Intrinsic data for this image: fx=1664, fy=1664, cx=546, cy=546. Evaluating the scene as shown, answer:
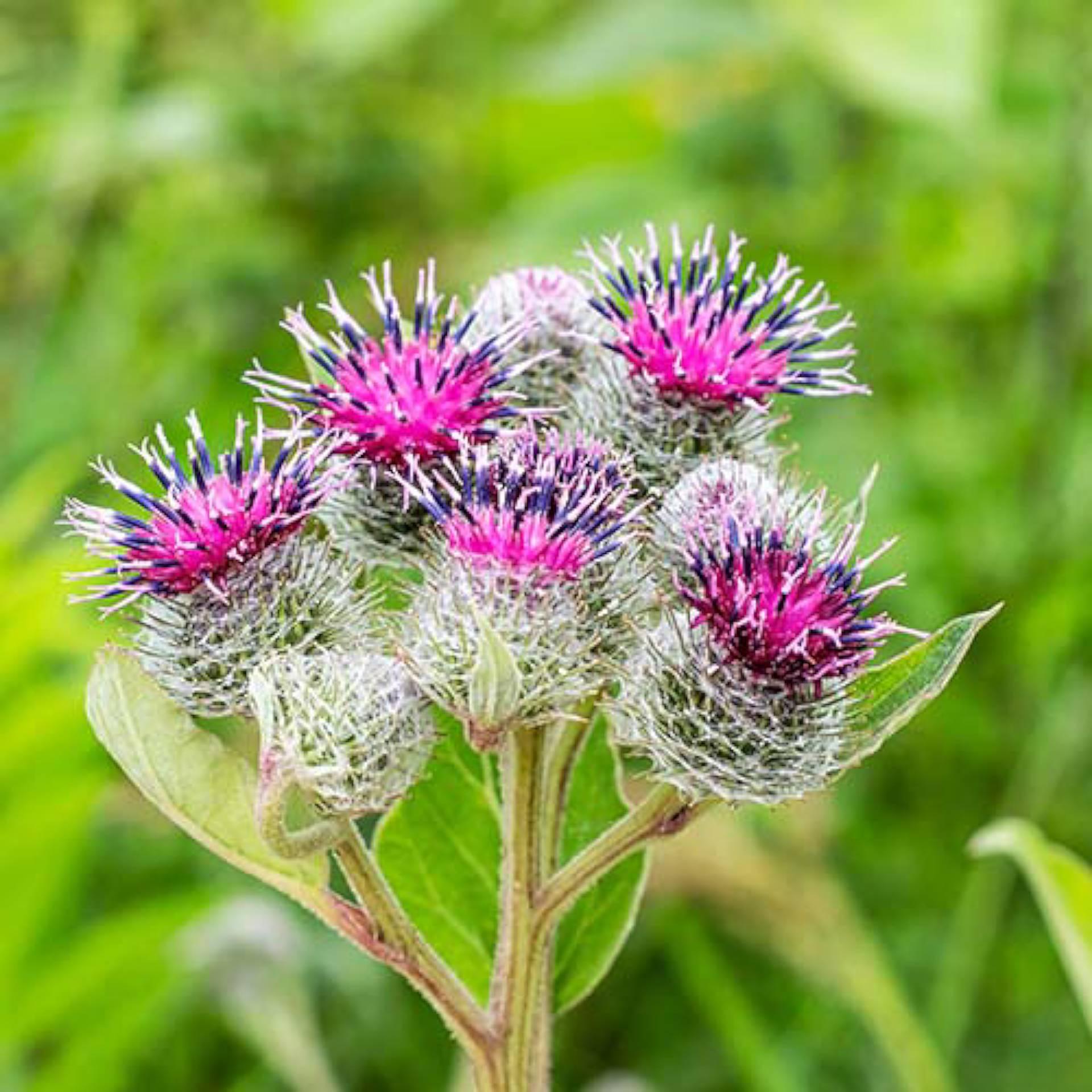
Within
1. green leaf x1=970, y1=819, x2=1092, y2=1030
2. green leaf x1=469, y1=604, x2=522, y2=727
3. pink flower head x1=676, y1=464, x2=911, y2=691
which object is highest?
green leaf x1=469, y1=604, x2=522, y2=727

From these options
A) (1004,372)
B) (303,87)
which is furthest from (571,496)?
(303,87)

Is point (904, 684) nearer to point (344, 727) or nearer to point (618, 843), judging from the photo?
point (618, 843)

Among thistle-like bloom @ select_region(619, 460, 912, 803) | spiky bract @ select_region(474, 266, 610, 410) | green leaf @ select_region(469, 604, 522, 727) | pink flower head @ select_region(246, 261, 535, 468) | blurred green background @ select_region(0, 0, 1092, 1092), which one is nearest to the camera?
green leaf @ select_region(469, 604, 522, 727)

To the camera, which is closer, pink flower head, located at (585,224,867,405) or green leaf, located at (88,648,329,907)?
green leaf, located at (88,648,329,907)

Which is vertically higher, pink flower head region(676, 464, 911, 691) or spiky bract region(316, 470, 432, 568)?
spiky bract region(316, 470, 432, 568)

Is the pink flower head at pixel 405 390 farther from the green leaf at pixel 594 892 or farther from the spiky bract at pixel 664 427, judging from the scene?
the green leaf at pixel 594 892

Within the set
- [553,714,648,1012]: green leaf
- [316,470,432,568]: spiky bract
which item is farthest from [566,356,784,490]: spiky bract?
[553,714,648,1012]: green leaf

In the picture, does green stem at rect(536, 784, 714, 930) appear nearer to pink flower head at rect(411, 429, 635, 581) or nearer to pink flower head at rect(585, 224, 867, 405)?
pink flower head at rect(411, 429, 635, 581)

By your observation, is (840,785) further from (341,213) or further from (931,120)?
(341,213)

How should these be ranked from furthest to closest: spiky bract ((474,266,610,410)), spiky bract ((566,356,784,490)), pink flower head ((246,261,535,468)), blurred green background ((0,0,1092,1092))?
blurred green background ((0,0,1092,1092))
spiky bract ((474,266,610,410))
spiky bract ((566,356,784,490))
pink flower head ((246,261,535,468))
